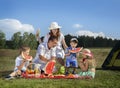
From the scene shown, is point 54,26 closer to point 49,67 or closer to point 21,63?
point 49,67

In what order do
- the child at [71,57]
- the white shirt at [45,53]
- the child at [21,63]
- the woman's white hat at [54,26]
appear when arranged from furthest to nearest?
the child at [71,57] < the woman's white hat at [54,26] < the white shirt at [45,53] < the child at [21,63]

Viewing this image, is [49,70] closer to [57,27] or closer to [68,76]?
[68,76]

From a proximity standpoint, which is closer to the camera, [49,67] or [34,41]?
[49,67]

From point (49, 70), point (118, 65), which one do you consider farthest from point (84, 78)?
point (118, 65)

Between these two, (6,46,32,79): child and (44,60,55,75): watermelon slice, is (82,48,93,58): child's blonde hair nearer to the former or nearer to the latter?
(44,60,55,75): watermelon slice

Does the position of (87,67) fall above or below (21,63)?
below

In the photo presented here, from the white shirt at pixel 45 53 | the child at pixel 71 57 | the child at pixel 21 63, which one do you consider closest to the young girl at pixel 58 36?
the child at pixel 71 57

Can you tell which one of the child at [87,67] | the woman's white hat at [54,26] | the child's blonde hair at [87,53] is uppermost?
the woman's white hat at [54,26]

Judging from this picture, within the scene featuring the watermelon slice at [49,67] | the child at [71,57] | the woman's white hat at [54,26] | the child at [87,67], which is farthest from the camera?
the child at [71,57]

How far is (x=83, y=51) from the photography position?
11.4 m

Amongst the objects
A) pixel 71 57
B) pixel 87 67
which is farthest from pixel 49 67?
pixel 87 67

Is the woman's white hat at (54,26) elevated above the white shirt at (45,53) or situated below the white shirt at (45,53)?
above

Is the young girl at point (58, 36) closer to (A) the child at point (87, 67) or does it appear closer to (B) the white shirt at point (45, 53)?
(B) the white shirt at point (45, 53)

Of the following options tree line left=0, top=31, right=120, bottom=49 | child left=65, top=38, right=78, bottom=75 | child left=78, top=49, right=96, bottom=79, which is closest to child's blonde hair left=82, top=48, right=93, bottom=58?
child left=78, top=49, right=96, bottom=79
